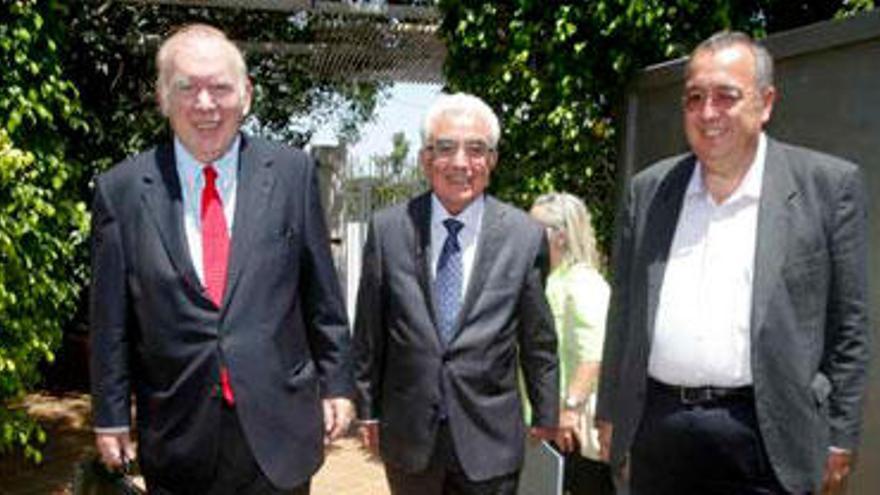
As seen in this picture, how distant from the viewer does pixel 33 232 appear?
5535 millimetres

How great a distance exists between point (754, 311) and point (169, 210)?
1815mm

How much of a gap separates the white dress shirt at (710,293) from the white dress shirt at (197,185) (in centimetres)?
141

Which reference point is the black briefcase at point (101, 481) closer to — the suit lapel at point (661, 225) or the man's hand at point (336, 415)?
the man's hand at point (336, 415)

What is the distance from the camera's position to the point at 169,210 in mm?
3049

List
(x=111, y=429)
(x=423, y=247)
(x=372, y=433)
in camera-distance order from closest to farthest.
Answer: (x=111, y=429) < (x=423, y=247) < (x=372, y=433)

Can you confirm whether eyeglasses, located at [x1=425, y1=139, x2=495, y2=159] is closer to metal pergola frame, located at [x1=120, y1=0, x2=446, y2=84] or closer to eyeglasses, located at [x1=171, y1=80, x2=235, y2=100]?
eyeglasses, located at [x1=171, y1=80, x2=235, y2=100]

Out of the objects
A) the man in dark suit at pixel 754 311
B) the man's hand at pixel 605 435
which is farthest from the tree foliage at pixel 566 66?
the man's hand at pixel 605 435

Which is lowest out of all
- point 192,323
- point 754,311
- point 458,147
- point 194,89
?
point 192,323

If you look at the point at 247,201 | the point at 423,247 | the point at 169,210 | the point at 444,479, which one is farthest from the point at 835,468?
the point at 169,210

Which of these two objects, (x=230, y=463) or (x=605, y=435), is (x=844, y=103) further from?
(x=230, y=463)

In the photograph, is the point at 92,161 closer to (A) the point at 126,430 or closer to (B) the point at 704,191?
(A) the point at 126,430

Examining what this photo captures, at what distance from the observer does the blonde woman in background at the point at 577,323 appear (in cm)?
434

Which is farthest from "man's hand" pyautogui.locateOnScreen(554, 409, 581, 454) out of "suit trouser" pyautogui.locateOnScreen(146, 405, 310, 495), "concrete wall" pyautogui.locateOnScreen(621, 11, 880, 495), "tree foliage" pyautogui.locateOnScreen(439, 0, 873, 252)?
"tree foliage" pyautogui.locateOnScreen(439, 0, 873, 252)

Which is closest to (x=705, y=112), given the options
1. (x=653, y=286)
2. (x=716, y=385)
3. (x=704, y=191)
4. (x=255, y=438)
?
(x=704, y=191)
